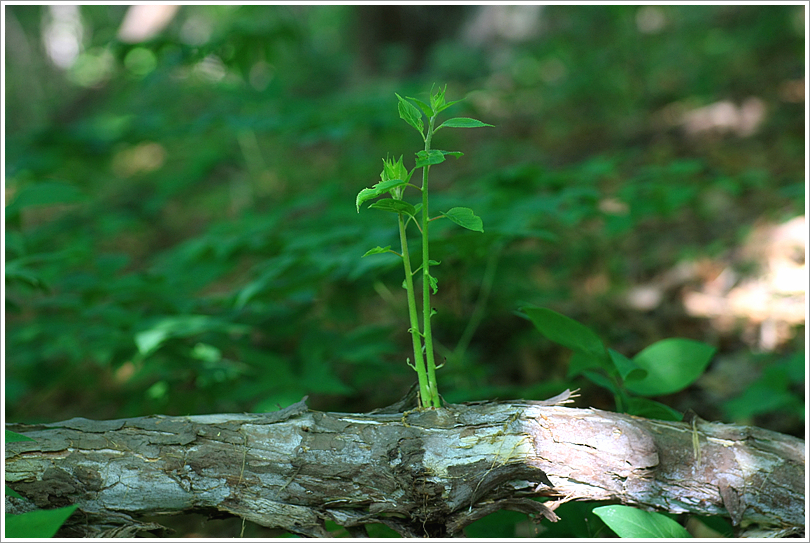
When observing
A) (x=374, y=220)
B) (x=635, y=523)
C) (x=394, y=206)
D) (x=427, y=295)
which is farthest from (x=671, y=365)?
(x=374, y=220)

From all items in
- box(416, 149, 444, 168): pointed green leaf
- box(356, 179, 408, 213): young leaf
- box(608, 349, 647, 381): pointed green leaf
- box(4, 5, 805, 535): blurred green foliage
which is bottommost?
box(608, 349, 647, 381): pointed green leaf

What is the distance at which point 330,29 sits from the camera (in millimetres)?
9961

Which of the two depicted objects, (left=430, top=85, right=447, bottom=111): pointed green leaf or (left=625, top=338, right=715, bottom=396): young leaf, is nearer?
(left=430, top=85, right=447, bottom=111): pointed green leaf

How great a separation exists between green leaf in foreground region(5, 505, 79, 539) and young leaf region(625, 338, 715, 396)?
3.33ft

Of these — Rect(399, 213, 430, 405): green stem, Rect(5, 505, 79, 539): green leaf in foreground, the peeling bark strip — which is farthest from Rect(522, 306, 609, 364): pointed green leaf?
Rect(5, 505, 79, 539): green leaf in foreground

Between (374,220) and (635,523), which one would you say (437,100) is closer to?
(635,523)

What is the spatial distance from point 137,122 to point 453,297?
93.5 inches

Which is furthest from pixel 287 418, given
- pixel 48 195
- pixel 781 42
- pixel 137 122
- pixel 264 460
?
pixel 781 42

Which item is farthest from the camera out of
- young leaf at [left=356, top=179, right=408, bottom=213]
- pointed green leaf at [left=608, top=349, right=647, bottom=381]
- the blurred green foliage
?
the blurred green foliage

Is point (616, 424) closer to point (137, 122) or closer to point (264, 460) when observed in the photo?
point (264, 460)

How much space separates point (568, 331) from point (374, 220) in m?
1.04

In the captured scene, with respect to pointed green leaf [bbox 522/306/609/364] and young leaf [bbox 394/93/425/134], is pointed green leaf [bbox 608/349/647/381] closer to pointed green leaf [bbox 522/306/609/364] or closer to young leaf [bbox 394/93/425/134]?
pointed green leaf [bbox 522/306/609/364]

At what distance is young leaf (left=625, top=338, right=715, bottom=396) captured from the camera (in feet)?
3.50

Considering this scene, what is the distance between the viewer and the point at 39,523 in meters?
0.76
